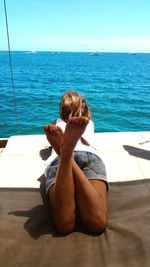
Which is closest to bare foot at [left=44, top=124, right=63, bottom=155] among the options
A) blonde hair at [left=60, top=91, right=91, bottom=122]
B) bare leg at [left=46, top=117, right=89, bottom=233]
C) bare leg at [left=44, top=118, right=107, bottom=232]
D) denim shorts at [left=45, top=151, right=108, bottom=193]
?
bare leg at [left=44, top=118, right=107, bottom=232]

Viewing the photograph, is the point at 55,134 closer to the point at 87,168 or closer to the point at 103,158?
the point at 87,168

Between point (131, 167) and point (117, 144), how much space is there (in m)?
0.69

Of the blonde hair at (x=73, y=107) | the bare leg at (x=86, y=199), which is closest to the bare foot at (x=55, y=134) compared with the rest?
the bare leg at (x=86, y=199)

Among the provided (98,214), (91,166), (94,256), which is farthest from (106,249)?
(91,166)

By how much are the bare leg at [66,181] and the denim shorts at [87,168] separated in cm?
31

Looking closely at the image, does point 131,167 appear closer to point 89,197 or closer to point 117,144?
point 117,144

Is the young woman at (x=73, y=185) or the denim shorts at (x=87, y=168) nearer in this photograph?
the young woman at (x=73, y=185)

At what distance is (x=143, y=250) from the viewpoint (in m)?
1.78

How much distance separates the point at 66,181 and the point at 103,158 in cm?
158

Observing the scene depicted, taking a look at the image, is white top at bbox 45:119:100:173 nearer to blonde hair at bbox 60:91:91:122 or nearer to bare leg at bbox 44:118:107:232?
blonde hair at bbox 60:91:91:122

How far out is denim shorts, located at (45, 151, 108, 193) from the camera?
216cm

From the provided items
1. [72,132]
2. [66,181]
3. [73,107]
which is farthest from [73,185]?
[73,107]

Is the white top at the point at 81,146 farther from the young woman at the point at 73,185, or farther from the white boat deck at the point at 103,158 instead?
the white boat deck at the point at 103,158

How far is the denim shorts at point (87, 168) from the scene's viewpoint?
2162 mm
